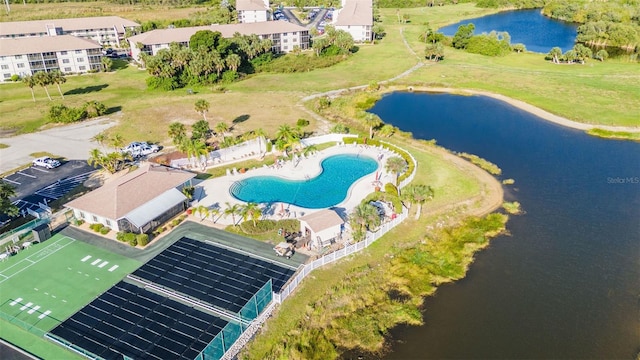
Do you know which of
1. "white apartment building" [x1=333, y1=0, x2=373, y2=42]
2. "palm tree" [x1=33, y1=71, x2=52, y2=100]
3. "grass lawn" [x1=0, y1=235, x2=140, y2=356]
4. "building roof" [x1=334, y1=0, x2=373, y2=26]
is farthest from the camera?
"building roof" [x1=334, y1=0, x2=373, y2=26]

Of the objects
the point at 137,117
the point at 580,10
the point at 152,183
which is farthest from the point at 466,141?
the point at 580,10

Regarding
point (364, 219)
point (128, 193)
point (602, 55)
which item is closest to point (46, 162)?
point (128, 193)

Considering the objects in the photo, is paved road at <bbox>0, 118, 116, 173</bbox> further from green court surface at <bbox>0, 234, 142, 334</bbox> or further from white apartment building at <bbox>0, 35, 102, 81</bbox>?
white apartment building at <bbox>0, 35, 102, 81</bbox>

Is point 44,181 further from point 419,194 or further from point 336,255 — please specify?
point 419,194

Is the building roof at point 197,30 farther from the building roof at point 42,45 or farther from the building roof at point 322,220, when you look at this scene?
the building roof at point 322,220

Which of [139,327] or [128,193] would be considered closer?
[139,327]

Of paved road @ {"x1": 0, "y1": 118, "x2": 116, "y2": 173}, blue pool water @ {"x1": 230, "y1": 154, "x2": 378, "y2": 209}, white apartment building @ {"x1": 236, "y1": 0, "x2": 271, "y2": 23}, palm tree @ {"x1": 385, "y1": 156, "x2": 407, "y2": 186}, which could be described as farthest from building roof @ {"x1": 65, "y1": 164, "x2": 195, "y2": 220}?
white apartment building @ {"x1": 236, "y1": 0, "x2": 271, "y2": 23}
